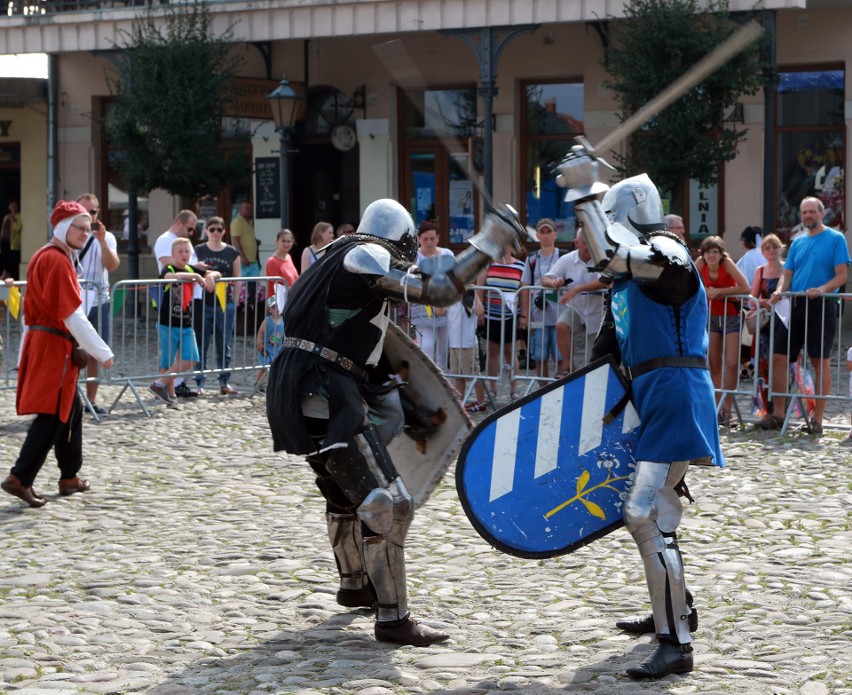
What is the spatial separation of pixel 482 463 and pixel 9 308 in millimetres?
7722

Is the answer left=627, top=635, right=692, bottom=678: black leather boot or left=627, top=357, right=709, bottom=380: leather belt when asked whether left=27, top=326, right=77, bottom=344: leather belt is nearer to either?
left=627, top=357, right=709, bottom=380: leather belt

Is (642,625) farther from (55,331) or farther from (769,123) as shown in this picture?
(769,123)

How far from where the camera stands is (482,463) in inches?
200

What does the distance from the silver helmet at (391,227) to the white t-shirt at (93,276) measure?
646cm

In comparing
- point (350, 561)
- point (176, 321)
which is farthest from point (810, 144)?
point (350, 561)

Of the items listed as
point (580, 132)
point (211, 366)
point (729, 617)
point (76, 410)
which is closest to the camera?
point (729, 617)

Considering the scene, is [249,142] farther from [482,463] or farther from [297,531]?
[482,463]

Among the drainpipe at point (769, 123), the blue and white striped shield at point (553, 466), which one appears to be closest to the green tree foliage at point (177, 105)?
the drainpipe at point (769, 123)

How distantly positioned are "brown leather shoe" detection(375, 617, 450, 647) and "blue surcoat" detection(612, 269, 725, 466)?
1.01 meters

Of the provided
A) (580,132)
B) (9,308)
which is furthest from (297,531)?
(580,132)

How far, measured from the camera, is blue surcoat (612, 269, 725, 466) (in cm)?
499

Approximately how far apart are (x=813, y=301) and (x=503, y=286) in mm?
2612

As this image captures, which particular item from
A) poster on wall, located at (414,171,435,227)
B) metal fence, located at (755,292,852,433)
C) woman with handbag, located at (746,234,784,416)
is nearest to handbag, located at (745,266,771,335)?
woman with handbag, located at (746,234,784,416)

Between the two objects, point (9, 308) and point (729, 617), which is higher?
point (9, 308)
